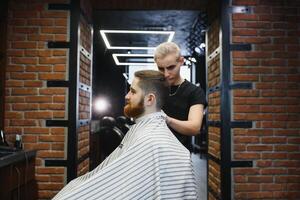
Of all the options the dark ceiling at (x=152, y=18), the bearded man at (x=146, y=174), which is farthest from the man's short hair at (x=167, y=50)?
the dark ceiling at (x=152, y=18)

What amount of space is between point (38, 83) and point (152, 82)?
6.17 feet

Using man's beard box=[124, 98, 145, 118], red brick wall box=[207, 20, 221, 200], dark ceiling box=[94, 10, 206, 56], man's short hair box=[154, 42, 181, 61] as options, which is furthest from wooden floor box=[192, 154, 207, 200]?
man's beard box=[124, 98, 145, 118]

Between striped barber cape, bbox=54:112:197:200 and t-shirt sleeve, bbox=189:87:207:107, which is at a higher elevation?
t-shirt sleeve, bbox=189:87:207:107

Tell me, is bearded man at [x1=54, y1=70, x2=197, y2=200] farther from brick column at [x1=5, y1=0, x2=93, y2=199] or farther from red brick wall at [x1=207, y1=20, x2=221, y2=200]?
red brick wall at [x1=207, y1=20, x2=221, y2=200]

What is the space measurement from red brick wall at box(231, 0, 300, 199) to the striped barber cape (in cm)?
182

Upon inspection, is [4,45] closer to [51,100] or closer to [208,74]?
[51,100]

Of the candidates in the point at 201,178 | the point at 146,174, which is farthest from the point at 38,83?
the point at 201,178

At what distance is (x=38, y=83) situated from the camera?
3.13 m

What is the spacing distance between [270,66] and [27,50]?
7.47ft

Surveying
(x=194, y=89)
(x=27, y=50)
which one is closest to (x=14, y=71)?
(x=27, y=50)

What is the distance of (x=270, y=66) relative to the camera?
10.4ft

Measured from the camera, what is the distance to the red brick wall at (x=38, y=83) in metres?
3.10

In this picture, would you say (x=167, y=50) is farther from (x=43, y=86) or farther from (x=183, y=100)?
(x=43, y=86)

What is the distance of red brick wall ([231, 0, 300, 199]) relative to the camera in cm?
311
